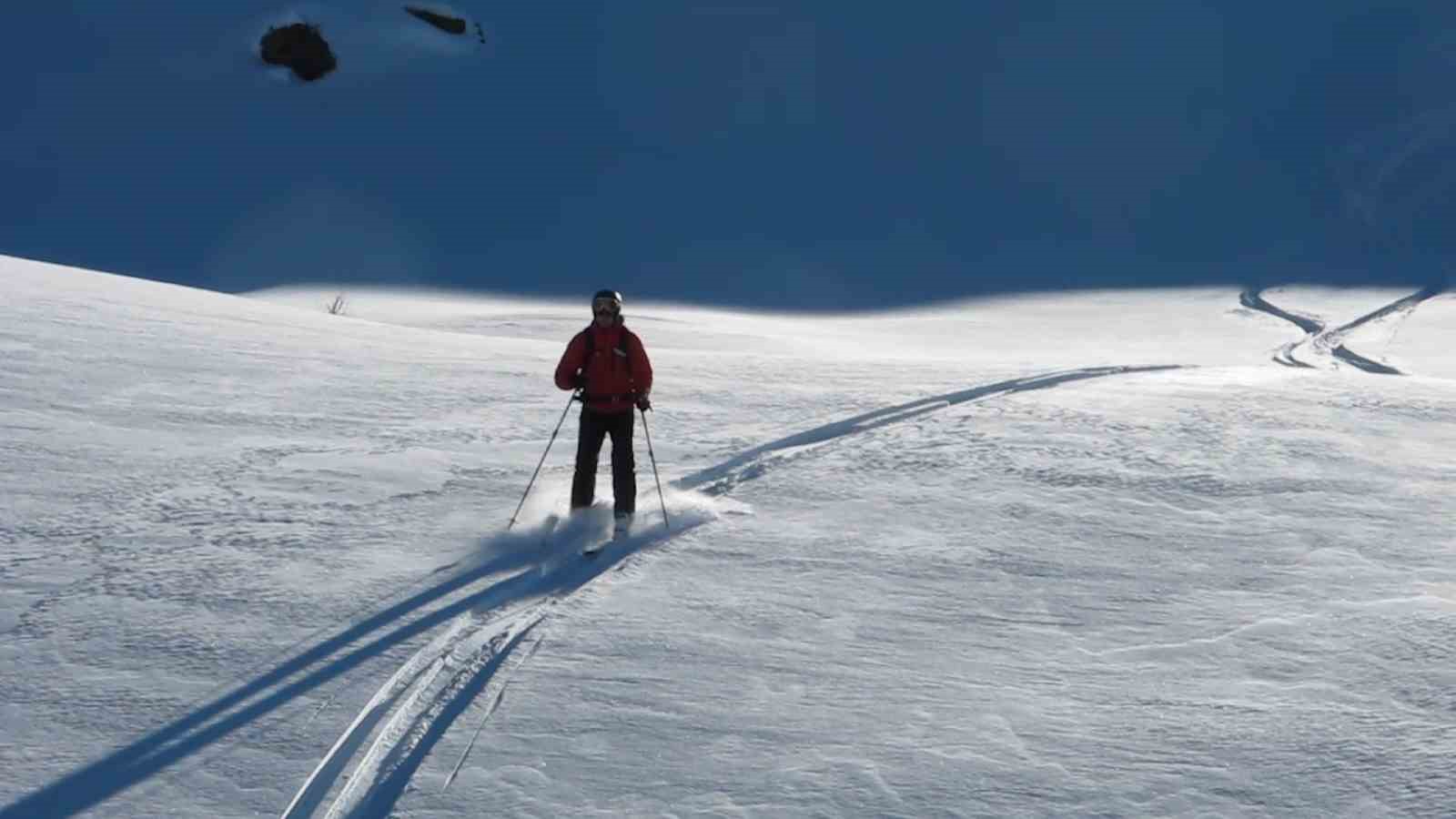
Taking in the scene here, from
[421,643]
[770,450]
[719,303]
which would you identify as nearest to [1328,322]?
[719,303]

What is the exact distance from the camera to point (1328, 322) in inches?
1212

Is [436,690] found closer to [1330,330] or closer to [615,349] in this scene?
[615,349]

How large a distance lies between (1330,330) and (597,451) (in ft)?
81.3

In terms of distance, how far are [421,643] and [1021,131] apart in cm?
4465

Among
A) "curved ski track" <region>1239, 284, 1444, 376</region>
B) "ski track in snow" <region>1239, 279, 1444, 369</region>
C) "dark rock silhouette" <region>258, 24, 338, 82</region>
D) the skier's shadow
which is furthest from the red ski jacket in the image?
"dark rock silhouette" <region>258, 24, 338, 82</region>

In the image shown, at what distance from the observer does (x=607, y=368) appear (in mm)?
8289

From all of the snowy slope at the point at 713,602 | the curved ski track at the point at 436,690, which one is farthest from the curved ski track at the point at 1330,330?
the curved ski track at the point at 436,690

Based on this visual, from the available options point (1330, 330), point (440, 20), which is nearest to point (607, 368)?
point (1330, 330)

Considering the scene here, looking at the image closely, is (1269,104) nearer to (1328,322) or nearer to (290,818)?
(1328,322)

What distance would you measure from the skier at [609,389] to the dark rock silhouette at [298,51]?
140ft

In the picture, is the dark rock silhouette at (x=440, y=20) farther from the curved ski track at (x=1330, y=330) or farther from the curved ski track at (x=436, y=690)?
the curved ski track at (x=436, y=690)

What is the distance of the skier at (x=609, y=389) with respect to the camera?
825cm

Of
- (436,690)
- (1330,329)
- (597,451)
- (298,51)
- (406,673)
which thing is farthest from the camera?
(298,51)

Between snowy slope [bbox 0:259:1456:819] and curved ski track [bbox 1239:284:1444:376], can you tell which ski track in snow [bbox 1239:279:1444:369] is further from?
snowy slope [bbox 0:259:1456:819]
